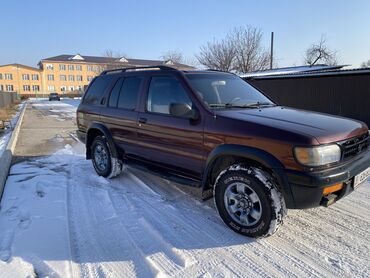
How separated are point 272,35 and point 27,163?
34133 millimetres

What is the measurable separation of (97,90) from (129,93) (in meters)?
1.20

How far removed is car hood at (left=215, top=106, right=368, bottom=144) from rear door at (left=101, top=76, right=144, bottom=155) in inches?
64.3

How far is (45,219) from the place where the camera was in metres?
3.89

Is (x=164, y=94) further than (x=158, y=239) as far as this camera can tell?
Yes

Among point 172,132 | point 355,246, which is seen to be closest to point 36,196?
point 172,132

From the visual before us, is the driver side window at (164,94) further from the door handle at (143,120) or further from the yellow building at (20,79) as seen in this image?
the yellow building at (20,79)

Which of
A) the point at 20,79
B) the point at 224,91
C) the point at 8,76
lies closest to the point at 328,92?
the point at 224,91

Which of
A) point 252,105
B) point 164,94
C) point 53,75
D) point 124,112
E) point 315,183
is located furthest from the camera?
point 53,75

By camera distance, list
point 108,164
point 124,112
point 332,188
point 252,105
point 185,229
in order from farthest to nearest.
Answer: point 108,164 → point 124,112 → point 252,105 → point 185,229 → point 332,188

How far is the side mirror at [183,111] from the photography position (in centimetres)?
375

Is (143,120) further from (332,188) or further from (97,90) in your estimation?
(332,188)

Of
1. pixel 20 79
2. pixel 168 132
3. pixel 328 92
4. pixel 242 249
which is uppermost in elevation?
pixel 20 79

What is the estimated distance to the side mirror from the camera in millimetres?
3752

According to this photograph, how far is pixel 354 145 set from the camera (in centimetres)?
343
